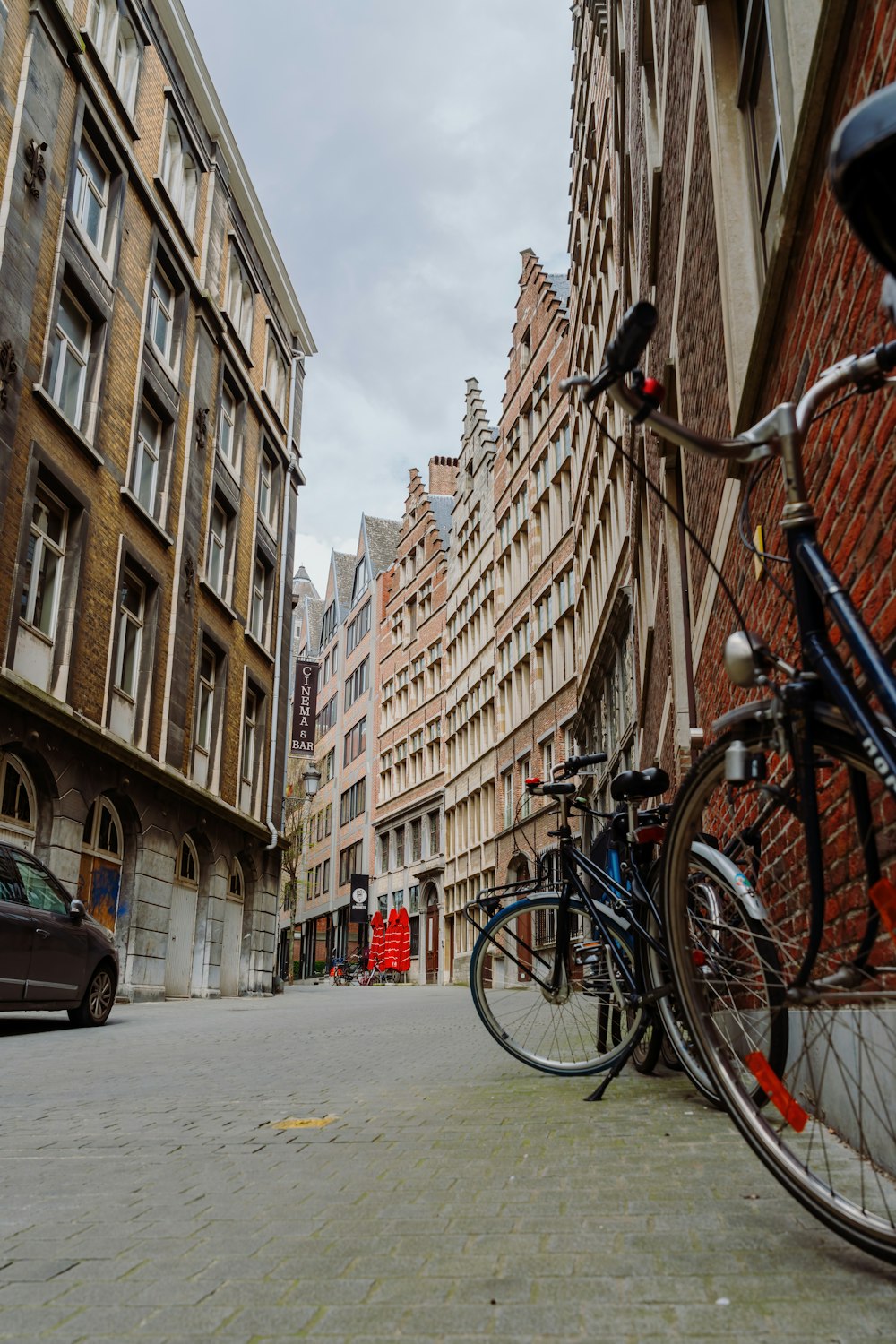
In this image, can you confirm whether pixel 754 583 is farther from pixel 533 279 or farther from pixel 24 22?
pixel 533 279

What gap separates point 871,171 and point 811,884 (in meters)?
1.34

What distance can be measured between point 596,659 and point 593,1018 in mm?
18919

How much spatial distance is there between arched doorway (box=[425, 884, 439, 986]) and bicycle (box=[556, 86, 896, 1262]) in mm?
46694

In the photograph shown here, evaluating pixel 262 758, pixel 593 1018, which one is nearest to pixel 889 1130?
pixel 593 1018

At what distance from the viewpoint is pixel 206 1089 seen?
5527mm

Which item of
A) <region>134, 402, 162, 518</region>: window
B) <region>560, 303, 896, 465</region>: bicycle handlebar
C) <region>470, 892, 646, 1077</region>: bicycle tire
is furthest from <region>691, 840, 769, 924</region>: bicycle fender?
<region>134, 402, 162, 518</region>: window

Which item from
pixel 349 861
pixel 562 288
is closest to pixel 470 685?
pixel 562 288

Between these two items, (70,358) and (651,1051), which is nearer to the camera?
(651,1051)

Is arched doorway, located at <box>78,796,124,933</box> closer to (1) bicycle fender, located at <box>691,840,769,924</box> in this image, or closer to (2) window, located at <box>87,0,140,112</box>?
(2) window, located at <box>87,0,140,112</box>

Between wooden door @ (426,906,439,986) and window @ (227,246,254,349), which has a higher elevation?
window @ (227,246,254,349)

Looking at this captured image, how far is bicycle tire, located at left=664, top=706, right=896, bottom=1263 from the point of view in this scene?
1984mm

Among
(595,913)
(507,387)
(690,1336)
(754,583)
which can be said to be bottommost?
(690,1336)

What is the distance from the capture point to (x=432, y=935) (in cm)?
4903

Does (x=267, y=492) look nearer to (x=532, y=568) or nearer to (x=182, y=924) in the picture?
(x=532, y=568)
